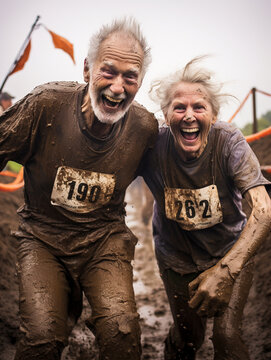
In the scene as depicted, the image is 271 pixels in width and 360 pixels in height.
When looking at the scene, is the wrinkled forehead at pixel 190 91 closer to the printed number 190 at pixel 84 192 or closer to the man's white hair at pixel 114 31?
the man's white hair at pixel 114 31

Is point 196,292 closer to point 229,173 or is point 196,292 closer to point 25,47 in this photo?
point 229,173

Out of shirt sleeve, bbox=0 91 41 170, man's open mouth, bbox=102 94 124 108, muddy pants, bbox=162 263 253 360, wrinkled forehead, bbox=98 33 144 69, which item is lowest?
muddy pants, bbox=162 263 253 360

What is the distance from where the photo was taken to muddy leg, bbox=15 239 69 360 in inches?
92.2

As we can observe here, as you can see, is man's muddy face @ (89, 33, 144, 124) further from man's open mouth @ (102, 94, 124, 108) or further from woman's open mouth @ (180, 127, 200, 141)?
woman's open mouth @ (180, 127, 200, 141)

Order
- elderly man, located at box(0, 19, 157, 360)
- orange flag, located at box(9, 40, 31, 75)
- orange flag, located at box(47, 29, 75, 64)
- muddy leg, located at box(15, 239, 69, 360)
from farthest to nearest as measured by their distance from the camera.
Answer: orange flag, located at box(47, 29, 75, 64) → orange flag, located at box(9, 40, 31, 75) → elderly man, located at box(0, 19, 157, 360) → muddy leg, located at box(15, 239, 69, 360)

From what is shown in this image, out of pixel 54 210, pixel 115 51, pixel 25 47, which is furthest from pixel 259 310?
pixel 25 47

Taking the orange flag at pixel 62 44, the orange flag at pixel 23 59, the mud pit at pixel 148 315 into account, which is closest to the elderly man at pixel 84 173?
the mud pit at pixel 148 315

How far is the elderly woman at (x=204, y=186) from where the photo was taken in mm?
2828

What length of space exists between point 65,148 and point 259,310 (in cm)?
324

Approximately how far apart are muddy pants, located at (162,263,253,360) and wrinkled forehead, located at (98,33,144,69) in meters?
1.91

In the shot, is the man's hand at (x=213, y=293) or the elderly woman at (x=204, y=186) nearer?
the man's hand at (x=213, y=293)

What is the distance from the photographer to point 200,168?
9.93ft

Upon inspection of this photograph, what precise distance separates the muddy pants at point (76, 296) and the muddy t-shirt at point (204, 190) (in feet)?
1.75

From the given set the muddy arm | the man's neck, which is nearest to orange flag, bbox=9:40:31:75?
the man's neck
